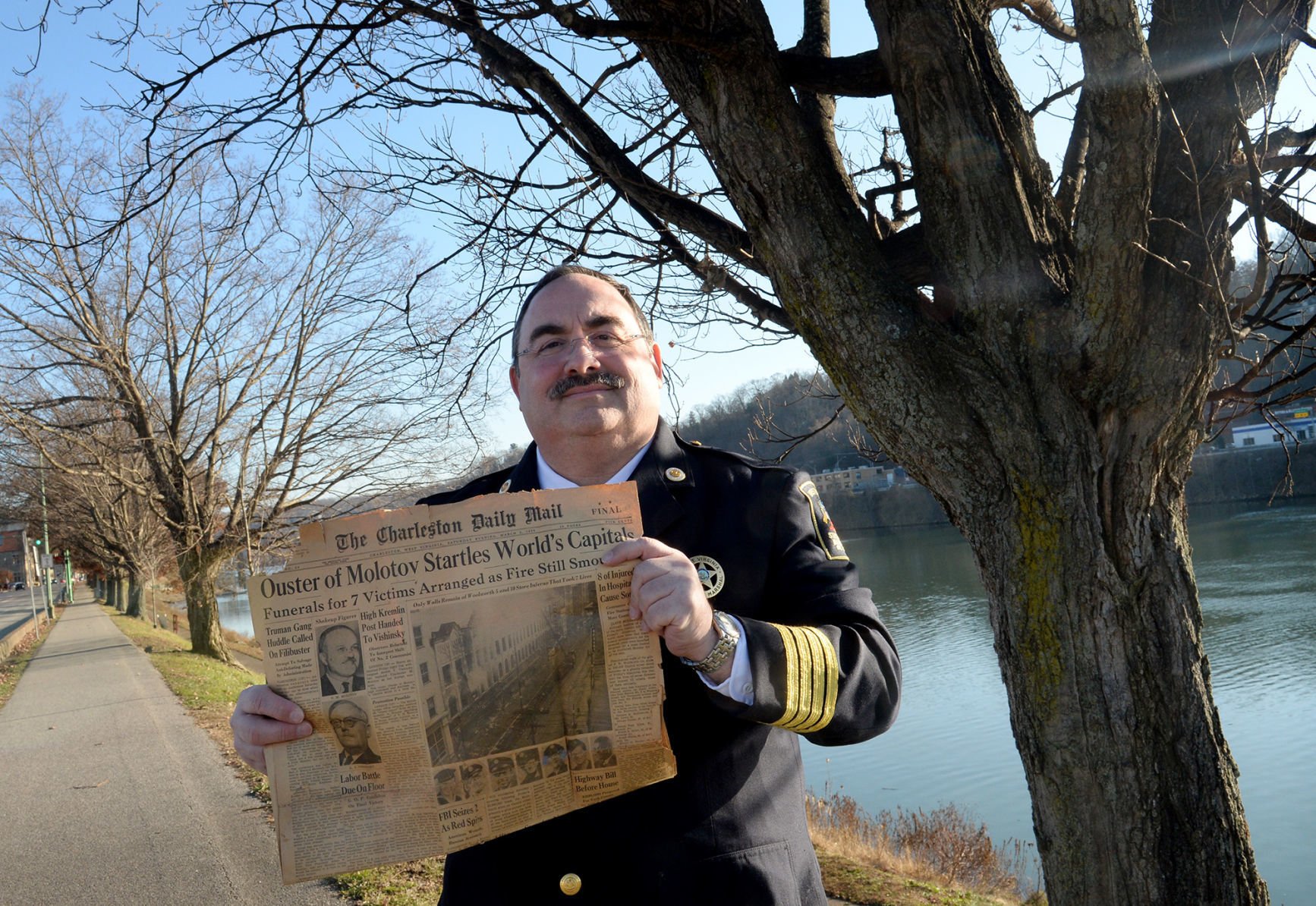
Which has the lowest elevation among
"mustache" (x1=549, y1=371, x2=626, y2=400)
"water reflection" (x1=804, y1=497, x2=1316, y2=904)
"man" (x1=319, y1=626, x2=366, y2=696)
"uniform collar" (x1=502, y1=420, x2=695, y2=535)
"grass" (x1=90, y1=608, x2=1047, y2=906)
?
"water reflection" (x1=804, y1=497, x2=1316, y2=904)

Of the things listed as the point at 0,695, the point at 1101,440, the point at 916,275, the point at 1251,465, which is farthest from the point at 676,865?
the point at 1251,465

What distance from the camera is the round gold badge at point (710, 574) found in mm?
2018

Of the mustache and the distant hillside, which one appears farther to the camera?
the distant hillside

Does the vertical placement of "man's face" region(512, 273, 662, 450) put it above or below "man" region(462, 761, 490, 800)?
above

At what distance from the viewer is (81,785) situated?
25.4 ft

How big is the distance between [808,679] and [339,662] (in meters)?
0.87

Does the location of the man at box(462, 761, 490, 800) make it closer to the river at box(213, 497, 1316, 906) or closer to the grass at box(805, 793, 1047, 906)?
the grass at box(805, 793, 1047, 906)

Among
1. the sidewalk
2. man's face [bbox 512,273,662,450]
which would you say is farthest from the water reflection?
man's face [bbox 512,273,662,450]

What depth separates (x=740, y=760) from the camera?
197 cm

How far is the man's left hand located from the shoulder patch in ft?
1.55

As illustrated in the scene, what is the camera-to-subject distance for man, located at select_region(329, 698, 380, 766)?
67.3 inches

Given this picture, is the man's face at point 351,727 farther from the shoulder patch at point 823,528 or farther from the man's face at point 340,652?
the shoulder patch at point 823,528

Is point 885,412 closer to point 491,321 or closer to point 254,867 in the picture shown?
point 491,321

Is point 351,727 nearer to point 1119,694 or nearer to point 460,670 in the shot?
point 460,670
